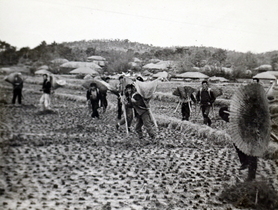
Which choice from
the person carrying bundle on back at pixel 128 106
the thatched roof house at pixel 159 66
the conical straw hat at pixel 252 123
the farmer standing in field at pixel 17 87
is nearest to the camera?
→ the farmer standing in field at pixel 17 87

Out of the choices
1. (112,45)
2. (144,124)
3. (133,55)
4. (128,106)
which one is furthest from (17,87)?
(144,124)

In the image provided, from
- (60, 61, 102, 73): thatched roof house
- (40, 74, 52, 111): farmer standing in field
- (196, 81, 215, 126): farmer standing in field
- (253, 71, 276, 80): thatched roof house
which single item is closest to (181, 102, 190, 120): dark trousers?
(196, 81, 215, 126): farmer standing in field

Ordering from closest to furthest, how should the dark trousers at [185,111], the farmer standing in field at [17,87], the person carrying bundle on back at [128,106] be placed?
the farmer standing in field at [17,87]
the person carrying bundle on back at [128,106]
the dark trousers at [185,111]

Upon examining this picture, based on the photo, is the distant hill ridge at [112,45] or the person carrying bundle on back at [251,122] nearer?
the person carrying bundle on back at [251,122]

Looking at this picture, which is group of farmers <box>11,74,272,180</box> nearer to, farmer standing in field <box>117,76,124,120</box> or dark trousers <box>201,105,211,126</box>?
farmer standing in field <box>117,76,124,120</box>

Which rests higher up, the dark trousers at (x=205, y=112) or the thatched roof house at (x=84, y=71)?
the thatched roof house at (x=84, y=71)

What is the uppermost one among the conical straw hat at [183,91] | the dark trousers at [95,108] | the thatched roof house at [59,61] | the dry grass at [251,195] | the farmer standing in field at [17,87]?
the thatched roof house at [59,61]

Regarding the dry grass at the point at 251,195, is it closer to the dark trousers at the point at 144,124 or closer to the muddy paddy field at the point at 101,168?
the muddy paddy field at the point at 101,168

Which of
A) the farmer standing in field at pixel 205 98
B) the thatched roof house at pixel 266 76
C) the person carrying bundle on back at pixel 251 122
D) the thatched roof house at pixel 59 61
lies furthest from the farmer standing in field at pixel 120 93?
the thatched roof house at pixel 266 76

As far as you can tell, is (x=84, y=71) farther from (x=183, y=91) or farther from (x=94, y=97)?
(x=183, y=91)
